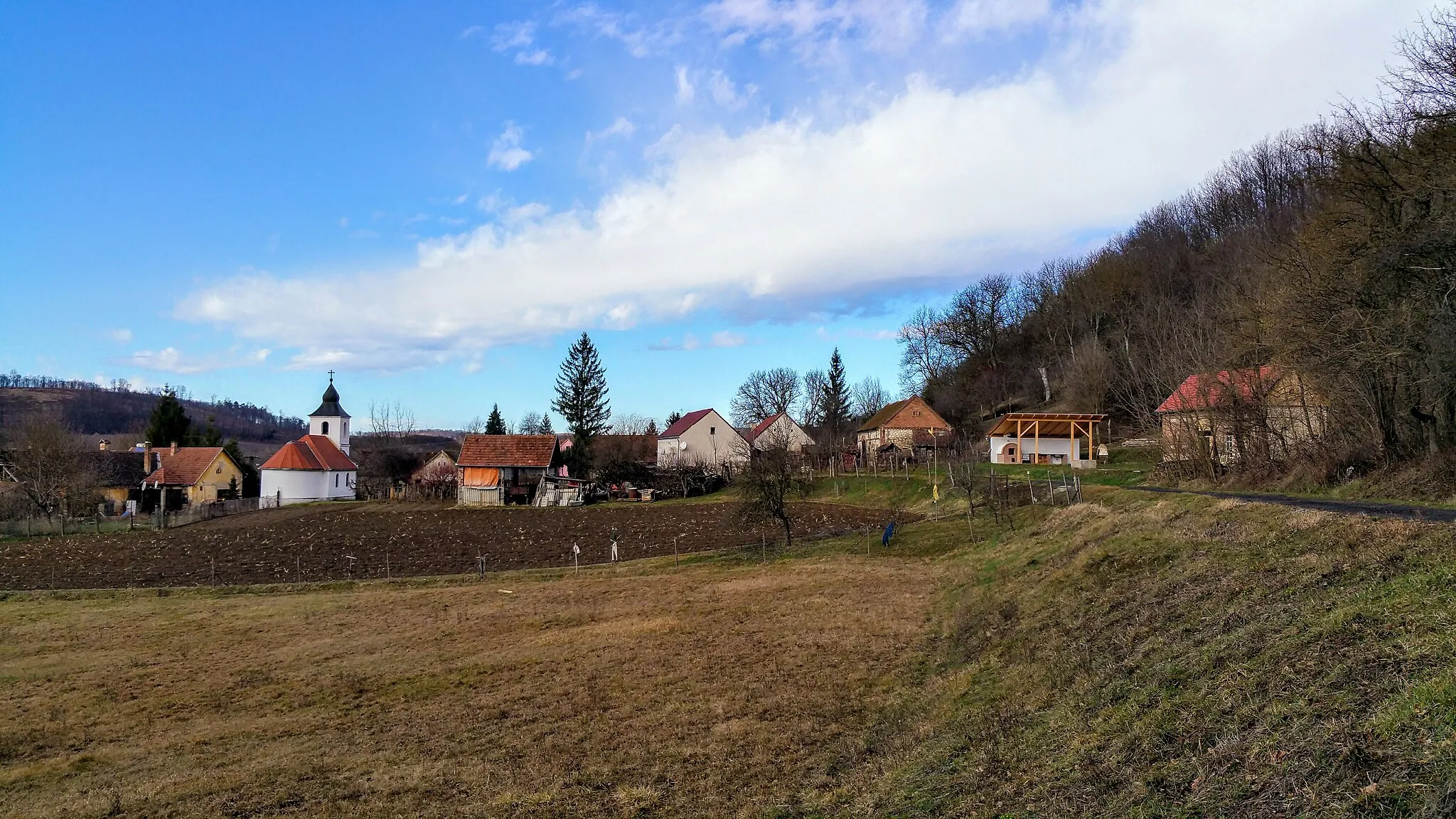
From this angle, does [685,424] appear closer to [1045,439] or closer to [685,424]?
[685,424]

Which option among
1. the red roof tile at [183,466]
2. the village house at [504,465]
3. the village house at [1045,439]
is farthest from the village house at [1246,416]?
the red roof tile at [183,466]

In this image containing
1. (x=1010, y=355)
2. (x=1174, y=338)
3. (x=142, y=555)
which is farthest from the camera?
(x=1010, y=355)

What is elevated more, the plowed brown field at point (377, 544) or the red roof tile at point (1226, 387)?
the red roof tile at point (1226, 387)

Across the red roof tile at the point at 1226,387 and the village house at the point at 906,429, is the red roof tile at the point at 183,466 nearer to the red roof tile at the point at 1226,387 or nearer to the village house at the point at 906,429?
the village house at the point at 906,429

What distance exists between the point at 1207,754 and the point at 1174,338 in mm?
30404

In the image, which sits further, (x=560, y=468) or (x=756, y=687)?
(x=560, y=468)

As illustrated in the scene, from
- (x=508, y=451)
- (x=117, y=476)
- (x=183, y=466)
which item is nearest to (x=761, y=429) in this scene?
(x=508, y=451)

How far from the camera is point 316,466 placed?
66062 mm

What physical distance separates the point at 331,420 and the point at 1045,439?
64434 millimetres

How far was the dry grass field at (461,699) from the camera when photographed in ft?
29.4

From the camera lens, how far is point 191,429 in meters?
77.2

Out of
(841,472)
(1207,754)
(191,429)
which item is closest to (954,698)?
(1207,754)

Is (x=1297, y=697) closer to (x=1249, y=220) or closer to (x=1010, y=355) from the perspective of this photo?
(x=1249, y=220)

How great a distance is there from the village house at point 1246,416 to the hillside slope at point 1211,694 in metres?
13.3
